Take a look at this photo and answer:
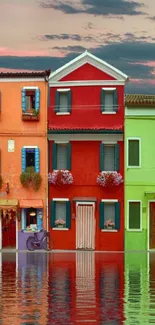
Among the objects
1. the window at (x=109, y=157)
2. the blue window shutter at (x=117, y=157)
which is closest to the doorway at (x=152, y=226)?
the blue window shutter at (x=117, y=157)

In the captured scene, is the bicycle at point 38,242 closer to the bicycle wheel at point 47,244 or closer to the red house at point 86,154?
the bicycle wheel at point 47,244

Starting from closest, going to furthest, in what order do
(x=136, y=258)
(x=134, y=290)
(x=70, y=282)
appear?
(x=134, y=290) < (x=70, y=282) < (x=136, y=258)

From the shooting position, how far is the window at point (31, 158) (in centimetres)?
4166

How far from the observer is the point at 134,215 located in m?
41.2

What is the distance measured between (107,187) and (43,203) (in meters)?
3.47

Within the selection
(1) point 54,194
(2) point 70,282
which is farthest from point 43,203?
(2) point 70,282

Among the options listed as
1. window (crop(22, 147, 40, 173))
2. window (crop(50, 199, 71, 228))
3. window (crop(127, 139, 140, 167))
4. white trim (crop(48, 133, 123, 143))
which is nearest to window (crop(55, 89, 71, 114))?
white trim (crop(48, 133, 123, 143))

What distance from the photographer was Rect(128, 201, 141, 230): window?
41188 millimetres

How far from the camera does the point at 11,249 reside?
42.1 m

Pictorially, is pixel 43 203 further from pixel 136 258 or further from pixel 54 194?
pixel 136 258

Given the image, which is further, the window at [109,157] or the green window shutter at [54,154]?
the green window shutter at [54,154]

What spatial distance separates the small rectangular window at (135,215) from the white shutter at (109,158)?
2167 mm

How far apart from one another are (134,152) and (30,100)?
609 centimetres

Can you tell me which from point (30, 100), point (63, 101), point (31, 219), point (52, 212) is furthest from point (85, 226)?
point (30, 100)
